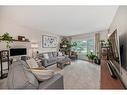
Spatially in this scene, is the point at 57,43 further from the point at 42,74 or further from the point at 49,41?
the point at 42,74

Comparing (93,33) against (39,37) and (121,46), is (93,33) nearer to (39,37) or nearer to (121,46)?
(39,37)

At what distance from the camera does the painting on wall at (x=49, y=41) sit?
5816 millimetres

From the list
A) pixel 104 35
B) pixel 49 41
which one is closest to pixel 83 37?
pixel 104 35

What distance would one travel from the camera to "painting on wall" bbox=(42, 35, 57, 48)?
5816 millimetres

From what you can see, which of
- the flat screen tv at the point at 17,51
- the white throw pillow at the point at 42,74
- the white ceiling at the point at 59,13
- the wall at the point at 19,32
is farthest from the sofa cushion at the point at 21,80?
the flat screen tv at the point at 17,51

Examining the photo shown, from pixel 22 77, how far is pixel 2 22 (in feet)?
9.23

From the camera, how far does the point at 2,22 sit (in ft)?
11.6

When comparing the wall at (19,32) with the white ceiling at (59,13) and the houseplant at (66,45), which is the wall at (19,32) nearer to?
the white ceiling at (59,13)

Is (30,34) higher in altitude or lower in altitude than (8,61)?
higher

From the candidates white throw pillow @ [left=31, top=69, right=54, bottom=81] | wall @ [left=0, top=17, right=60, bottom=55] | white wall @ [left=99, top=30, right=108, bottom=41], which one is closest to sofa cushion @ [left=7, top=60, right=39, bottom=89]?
white throw pillow @ [left=31, top=69, right=54, bottom=81]

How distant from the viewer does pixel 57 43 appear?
7.24 m

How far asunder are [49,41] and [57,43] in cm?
105

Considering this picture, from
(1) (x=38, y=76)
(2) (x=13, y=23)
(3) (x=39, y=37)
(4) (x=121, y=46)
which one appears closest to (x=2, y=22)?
(2) (x=13, y=23)

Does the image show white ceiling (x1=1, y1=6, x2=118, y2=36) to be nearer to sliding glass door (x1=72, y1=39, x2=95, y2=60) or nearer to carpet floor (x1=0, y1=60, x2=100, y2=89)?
carpet floor (x1=0, y1=60, x2=100, y2=89)
